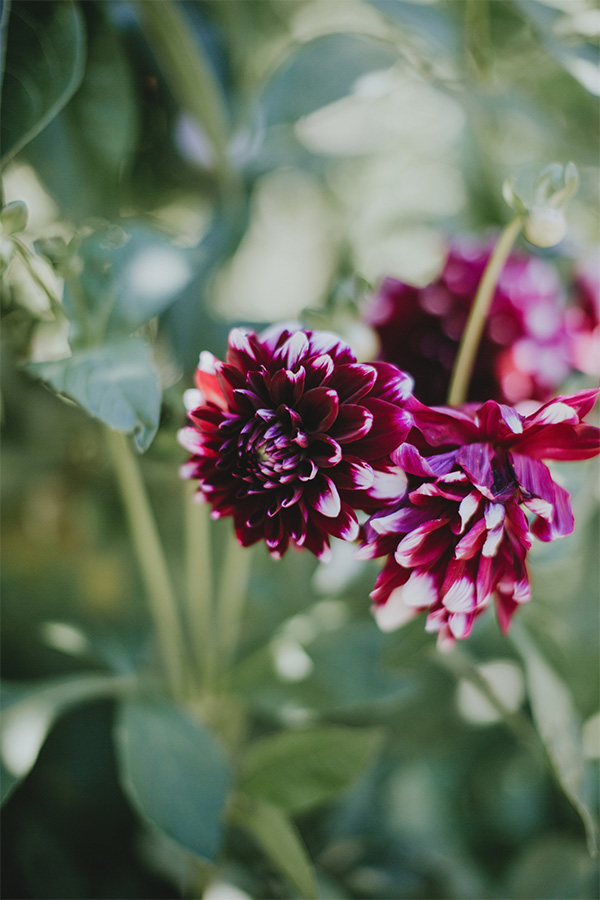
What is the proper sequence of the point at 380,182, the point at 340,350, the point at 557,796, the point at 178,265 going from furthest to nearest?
the point at 380,182 → the point at 557,796 → the point at 178,265 → the point at 340,350

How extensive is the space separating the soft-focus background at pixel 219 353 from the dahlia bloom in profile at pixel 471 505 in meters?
0.10

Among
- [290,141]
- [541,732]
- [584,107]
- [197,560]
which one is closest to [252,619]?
[197,560]

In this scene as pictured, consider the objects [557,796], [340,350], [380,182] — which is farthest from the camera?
[380,182]

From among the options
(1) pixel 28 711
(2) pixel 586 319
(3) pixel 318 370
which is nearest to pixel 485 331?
(2) pixel 586 319

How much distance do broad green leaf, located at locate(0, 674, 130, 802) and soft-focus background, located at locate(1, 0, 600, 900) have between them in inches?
1.2

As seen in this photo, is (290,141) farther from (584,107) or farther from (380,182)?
(584,107)

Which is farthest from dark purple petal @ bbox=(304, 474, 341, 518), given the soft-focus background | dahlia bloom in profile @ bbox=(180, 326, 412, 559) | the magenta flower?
the magenta flower

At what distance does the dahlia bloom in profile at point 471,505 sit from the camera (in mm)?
201

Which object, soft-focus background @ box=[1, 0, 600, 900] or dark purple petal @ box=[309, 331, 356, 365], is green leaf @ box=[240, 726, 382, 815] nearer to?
soft-focus background @ box=[1, 0, 600, 900]

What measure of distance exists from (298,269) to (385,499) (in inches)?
16.3

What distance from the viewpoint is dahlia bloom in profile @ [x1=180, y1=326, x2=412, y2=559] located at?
0.66 ft

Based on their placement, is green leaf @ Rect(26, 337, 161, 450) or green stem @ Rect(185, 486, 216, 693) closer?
green leaf @ Rect(26, 337, 161, 450)

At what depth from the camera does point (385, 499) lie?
0.69 ft

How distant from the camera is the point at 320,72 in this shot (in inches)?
15.1
